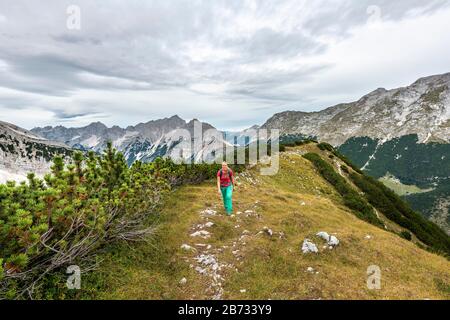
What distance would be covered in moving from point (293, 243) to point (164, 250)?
6713 millimetres

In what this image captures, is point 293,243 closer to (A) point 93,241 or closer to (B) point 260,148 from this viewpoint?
(A) point 93,241

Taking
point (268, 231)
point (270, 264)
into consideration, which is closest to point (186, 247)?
point (270, 264)

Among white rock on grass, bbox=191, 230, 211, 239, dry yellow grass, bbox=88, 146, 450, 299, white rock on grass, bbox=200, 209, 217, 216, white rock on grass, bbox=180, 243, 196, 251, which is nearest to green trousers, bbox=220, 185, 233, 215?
dry yellow grass, bbox=88, 146, 450, 299

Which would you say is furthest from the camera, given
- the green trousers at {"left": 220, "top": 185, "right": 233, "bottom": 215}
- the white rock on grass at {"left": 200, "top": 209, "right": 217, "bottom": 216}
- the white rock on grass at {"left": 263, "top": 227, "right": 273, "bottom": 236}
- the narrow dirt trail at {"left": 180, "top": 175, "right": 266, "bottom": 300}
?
the white rock on grass at {"left": 200, "top": 209, "right": 217, "bottom": 216}

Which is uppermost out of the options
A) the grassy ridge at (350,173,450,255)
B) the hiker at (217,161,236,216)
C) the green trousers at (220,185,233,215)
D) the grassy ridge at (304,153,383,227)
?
the hiker at (217,161,236,216)

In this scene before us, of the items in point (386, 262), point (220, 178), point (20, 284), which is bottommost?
point (386, 262)

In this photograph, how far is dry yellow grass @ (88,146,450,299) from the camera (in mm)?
11367

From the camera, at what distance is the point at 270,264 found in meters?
13.5

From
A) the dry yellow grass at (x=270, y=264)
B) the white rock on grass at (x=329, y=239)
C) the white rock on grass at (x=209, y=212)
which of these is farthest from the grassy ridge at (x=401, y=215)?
the white rock on grass at (x=209, y=212)

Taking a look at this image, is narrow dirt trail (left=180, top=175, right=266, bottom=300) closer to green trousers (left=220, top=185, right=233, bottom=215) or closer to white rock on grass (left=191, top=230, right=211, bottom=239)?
white rock on grass (left=191, top=230, right=211, bottom=239)

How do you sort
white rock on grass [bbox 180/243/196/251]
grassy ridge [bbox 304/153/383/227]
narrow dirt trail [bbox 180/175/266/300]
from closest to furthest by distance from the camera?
narrow dirt trail [bbox 180/175/266/300], white rock on grass [bbox 180/243/196/251], grassy ridge [bbox 304/153/383/227]

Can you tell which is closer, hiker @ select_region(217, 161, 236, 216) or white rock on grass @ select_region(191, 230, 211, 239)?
white rock on grass @ select_region(191, 230, 211, 239)
